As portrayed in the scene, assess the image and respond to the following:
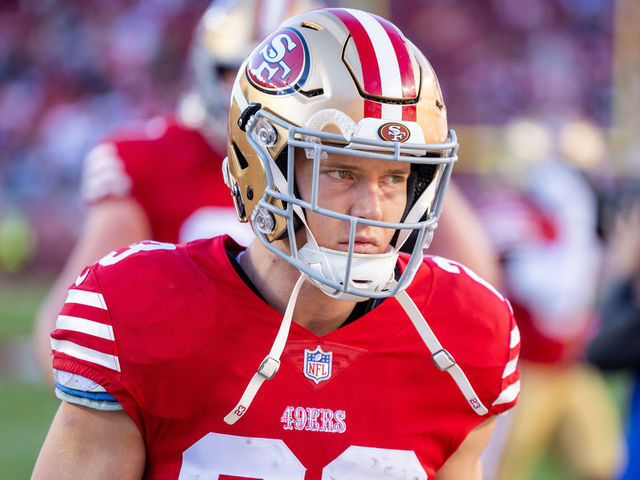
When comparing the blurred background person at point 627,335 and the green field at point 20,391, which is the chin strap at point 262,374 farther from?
the green field at point 20,391

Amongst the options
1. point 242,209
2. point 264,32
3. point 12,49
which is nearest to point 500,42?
point 12,49

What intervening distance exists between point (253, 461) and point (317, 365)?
0.71 ft

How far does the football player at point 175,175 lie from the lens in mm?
3186

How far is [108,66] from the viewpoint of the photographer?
13.8 metres

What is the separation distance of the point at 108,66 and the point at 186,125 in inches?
423

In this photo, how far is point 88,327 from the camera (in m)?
1.86

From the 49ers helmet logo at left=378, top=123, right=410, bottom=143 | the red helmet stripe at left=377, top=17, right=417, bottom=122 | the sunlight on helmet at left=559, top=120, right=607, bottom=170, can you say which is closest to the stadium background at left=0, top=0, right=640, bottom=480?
the sunlight on helmet at left=559, top=120, right=607, bottom=170

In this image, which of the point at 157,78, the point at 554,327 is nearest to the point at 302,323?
the point at 554,327

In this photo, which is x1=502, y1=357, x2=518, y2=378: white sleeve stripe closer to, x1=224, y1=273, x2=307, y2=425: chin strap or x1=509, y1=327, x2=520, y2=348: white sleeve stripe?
x1=509, y1=327, x2=520, y2=348: white sleeve stripe

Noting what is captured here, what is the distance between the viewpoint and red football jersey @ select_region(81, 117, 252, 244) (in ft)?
10.6

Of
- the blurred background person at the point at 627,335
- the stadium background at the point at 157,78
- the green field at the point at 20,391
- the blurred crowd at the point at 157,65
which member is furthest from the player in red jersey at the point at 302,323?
the blurred crowd at the point at 157,65

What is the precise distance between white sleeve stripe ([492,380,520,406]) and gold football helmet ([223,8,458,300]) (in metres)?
0.34

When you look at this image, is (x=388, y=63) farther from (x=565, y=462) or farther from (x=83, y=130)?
(x=83, y=130)

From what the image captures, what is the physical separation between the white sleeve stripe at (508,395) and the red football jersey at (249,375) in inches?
0.5
